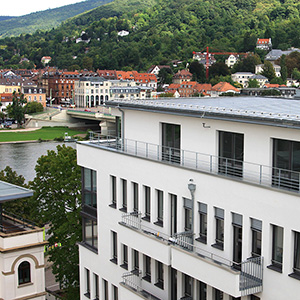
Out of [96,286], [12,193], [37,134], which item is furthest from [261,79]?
[96,286]

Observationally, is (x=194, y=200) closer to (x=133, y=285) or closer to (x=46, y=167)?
(x=133, y=285)

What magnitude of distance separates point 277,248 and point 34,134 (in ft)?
263

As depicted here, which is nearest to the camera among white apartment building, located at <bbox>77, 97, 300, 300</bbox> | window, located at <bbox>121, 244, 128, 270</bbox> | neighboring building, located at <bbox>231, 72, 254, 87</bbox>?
white apartment building, located at <bbox>77, 97, 300, 300</bbox>

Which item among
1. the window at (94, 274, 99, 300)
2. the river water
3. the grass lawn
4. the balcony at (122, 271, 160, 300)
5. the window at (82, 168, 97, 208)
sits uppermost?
the window at (82, 168, 97, 208)

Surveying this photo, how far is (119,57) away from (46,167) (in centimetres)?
15184

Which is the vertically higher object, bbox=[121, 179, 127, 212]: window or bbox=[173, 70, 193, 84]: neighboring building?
bbox=[173, 70, 193, 84]: neighboring building

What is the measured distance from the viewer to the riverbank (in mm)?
79375

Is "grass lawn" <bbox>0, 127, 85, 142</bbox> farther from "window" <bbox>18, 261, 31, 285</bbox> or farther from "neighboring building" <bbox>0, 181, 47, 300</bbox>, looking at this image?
"window" <bbox>18, 261, 31, 285</bbox>

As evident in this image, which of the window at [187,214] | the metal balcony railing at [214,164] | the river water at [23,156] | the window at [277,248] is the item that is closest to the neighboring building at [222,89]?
the river water at [23,156]

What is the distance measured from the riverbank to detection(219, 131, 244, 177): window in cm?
6918

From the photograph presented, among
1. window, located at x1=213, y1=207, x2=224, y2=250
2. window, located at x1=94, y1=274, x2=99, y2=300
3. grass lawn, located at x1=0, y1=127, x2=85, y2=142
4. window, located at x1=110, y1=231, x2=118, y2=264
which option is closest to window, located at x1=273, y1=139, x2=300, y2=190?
window, located at x1=213, y1=207, x2=224, y2=250

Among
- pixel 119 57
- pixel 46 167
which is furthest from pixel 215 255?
pixel 119 57

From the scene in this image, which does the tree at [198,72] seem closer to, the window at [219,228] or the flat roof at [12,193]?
the flat roof at [12,193]

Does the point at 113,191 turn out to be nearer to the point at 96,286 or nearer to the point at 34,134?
the point at 96,286
